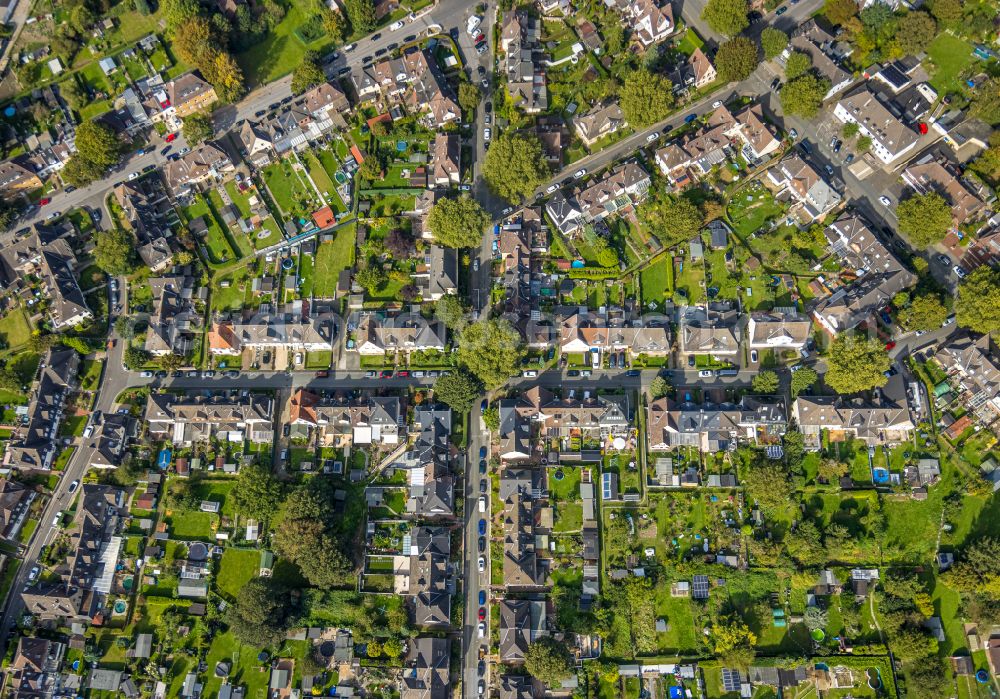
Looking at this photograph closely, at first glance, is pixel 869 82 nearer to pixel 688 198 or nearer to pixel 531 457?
pixel 688 198

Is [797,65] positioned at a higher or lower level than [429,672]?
higher

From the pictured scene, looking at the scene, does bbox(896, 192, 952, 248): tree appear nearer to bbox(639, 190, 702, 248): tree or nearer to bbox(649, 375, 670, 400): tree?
bbox(639, 190, 702, 248): tree

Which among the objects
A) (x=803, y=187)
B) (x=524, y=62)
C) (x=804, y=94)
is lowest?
(x=803, y=187)

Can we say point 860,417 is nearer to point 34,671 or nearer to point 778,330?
point 778,330

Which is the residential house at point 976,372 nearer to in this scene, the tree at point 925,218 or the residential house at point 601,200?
the tree at point 925,218

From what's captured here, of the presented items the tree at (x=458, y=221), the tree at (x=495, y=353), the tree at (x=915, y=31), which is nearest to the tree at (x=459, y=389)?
the tree at (x=495, y=353)

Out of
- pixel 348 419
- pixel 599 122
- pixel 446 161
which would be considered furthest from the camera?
pixel 599 122

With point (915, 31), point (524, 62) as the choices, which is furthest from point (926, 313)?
point (524, 62)
